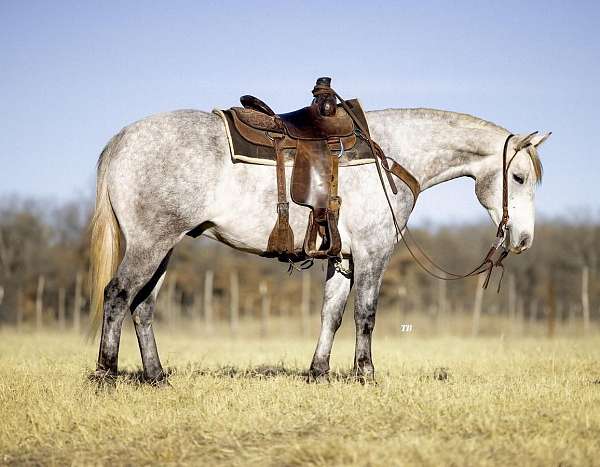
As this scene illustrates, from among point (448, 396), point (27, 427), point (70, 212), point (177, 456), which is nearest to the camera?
point (177, 456)

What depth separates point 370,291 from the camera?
745 cm

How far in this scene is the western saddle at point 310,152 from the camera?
7242 millimetres

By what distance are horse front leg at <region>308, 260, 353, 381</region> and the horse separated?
12 millimetres

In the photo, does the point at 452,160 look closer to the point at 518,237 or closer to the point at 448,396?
the point at 518,237

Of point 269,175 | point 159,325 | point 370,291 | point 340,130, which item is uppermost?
point 340,130

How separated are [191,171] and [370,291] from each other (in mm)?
2308

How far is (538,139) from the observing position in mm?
8117

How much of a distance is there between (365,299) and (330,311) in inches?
22.1

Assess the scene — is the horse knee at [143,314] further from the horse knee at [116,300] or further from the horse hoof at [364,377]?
the horse hoof at [364,377]

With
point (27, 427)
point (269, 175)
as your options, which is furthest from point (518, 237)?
point (27, 427)

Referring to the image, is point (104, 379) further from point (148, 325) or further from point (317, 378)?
point (317, 378)

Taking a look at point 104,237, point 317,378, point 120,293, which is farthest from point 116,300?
point 317,378

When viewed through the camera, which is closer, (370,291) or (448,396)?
(448,396)

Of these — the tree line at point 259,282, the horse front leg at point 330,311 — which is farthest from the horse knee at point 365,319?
the tree line at point 259,282
